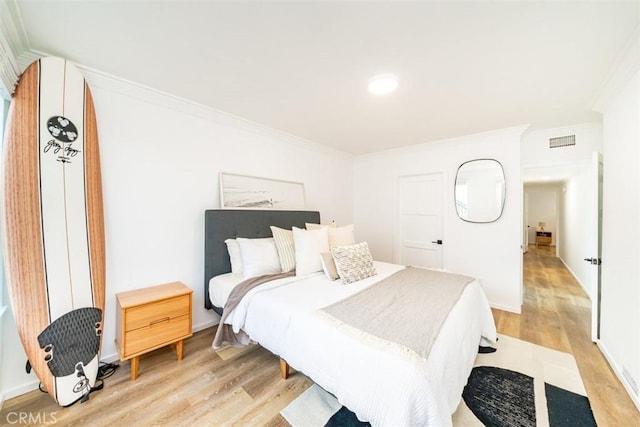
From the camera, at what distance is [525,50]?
5.09 ft

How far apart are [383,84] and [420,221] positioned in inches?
100.0

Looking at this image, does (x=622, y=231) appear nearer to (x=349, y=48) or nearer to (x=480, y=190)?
(x=480, y=190)

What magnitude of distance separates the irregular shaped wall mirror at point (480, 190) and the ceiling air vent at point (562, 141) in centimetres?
68

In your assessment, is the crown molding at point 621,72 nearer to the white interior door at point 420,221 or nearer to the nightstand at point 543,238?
the white interior door at point 420,221

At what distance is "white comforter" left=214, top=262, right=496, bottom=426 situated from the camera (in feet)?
3.42

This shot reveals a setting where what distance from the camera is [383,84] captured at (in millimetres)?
1977

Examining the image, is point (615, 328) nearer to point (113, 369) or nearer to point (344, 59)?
point (344, 59)

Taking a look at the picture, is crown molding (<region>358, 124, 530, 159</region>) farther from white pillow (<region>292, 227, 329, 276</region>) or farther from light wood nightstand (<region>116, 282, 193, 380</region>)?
light wood nightstand (<region>116, 282, 193, 380</region>)

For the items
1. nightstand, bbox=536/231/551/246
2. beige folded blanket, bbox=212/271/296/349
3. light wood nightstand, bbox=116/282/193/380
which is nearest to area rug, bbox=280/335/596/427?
beige folded blanket, bbox=212/271/296/349

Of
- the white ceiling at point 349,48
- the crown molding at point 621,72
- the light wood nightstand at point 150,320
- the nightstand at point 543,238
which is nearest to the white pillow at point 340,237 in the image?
the white ceiling at point 349,48

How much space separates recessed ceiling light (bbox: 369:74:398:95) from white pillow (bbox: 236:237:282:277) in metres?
1.83

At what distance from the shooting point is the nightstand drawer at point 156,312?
1.76 m

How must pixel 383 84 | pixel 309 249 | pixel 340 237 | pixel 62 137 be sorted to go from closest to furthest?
pixel 62 137 < pixel 383 84 < pixel 309 249 < pixel 340 237

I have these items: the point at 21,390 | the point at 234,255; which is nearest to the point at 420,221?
the point at 234,255
